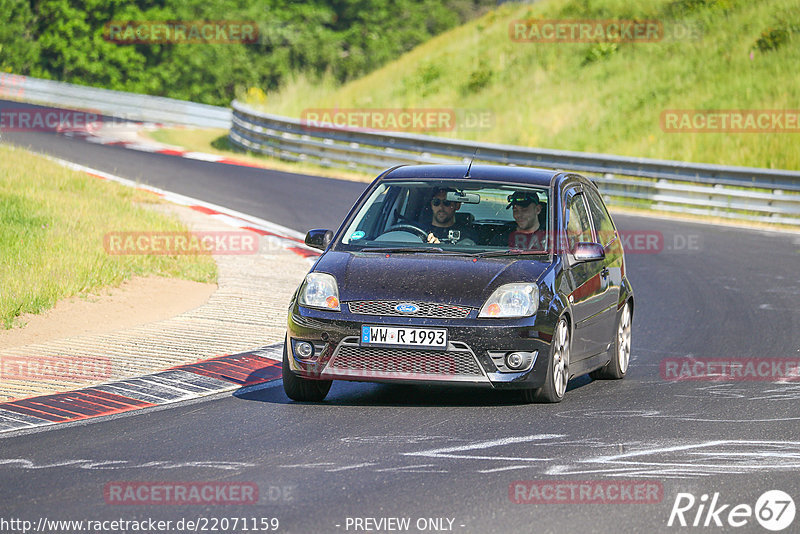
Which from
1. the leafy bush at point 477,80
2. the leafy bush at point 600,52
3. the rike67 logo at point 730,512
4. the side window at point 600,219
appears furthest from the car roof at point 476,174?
the leafy bush at point 477,80

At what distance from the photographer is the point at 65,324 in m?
11.7

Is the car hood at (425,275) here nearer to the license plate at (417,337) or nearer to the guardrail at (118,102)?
the license plate at (417,337)

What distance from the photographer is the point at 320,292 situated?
8531 millimetres

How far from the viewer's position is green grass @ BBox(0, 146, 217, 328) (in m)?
12.6

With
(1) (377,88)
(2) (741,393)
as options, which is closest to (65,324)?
(2) (741,393)

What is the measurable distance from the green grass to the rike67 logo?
7011 mm

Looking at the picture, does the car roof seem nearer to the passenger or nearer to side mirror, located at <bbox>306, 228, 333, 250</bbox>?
the passenger

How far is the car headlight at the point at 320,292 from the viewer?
8.44 meters

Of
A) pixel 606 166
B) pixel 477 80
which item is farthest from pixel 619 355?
pixel 477 80

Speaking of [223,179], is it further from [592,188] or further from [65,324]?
[592,188]

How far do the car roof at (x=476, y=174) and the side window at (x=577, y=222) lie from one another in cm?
28

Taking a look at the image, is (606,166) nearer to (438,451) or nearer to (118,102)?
(438,451)

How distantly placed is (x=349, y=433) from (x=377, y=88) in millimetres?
36151

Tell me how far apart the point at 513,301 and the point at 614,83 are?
96.9 ft
